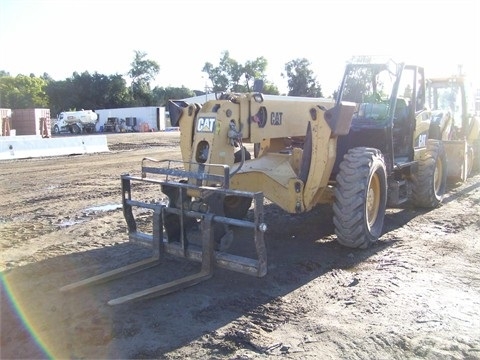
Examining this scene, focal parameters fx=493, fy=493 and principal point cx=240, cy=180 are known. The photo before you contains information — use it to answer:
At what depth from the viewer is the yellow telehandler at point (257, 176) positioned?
212 inches

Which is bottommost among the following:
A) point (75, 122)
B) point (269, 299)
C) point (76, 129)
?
point (269, 299)

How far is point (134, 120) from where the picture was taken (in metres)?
52.6

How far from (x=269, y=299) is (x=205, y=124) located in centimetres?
243

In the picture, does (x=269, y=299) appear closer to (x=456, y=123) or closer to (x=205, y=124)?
(x=205, y=124)

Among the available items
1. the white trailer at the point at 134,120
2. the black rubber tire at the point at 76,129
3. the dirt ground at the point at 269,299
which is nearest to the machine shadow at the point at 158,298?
the dirt ground at the point at 269,299

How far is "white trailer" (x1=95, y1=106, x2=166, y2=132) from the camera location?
5094 centimetres

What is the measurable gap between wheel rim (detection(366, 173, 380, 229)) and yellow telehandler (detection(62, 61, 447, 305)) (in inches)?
0.6

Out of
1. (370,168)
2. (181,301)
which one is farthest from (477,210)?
(181,301)

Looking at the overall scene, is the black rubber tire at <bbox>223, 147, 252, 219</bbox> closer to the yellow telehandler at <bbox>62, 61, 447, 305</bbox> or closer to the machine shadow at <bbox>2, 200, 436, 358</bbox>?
the yellow telehandler at <bbox>62, 61, 447, 305</bbox>

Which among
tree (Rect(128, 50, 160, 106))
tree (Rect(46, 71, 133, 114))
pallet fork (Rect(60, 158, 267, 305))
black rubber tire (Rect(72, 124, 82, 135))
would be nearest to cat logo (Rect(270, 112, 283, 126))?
pallet fork (Rect(60, 158, 267, 305))

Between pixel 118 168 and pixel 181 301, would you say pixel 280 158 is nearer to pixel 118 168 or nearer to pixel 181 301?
pixel 181 301

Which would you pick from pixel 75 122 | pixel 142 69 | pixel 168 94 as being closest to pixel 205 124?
pixel 75 122

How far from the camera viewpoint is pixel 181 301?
4.91 metres

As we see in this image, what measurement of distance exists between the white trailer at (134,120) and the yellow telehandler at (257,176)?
4435cm
